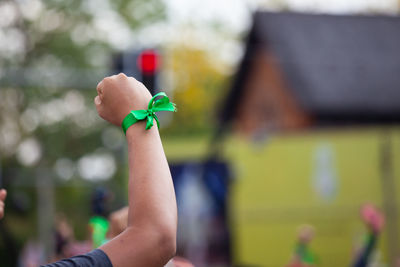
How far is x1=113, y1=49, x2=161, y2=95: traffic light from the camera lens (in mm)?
8492

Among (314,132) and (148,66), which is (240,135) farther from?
(148,66)

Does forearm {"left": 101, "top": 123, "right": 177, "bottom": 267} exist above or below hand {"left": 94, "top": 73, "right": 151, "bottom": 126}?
below

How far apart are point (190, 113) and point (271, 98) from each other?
19.3 metres

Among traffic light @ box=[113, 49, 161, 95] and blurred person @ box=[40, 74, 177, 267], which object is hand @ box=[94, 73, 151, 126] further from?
traffic light @ box=[113, 49, 161, 95]

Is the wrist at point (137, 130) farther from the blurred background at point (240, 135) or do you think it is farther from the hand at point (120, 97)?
the blurred background at point (240, 135)

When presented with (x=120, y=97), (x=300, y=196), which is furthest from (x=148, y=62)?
(x=300, y=196)

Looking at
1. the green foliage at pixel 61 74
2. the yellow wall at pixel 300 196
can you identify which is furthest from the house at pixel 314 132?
the green foliage at pixel 61 74

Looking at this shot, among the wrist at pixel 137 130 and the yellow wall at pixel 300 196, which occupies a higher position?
the wrist at pixel 137 130

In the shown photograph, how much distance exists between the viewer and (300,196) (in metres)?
17.2

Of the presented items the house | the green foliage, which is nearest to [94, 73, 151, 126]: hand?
the house

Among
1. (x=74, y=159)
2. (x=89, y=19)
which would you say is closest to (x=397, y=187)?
(x=74, y=159)

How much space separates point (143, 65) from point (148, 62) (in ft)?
0.34

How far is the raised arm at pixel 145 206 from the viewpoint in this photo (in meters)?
1.63

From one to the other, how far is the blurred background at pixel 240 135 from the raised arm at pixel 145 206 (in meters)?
4.15
